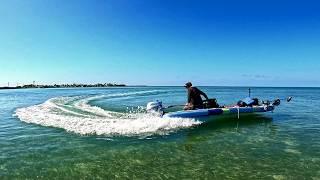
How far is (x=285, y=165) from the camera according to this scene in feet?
27.0

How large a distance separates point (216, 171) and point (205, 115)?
8147 millimetres

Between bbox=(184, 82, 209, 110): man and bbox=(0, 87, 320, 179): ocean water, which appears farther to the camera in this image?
bbox=(184, 82, 209, 110): man

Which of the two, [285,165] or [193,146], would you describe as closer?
[285,165]

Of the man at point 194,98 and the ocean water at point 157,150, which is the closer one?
the ocean water at point 157,150

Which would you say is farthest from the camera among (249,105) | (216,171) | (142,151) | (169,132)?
(249,105)

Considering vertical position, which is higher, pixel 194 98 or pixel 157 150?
pixel 194 98

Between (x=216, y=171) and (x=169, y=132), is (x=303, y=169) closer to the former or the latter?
(x=216, y=171)

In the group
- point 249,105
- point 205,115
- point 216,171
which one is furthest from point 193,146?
point 249,105

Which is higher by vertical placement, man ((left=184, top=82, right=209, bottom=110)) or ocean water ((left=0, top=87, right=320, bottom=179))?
man ((left=184, top=82, right=209, bottom=110))

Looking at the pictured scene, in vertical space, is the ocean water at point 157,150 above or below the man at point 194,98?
below

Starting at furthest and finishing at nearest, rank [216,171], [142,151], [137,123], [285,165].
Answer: [137,123] → [142,151] → [285,165] → [216,171]

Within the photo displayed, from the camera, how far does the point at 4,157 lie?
29.3 feet

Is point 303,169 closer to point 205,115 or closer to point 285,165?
point 285,165

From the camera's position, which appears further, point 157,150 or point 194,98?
point 194,98
